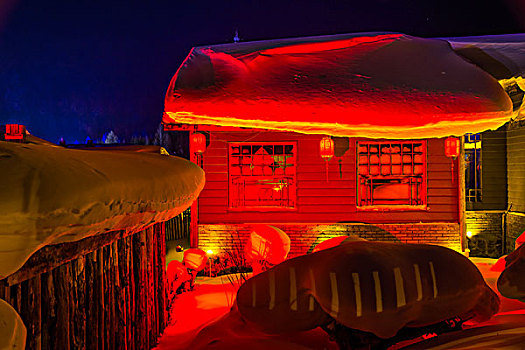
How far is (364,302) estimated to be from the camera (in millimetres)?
2893

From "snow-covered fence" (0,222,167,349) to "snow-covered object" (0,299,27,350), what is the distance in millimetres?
614

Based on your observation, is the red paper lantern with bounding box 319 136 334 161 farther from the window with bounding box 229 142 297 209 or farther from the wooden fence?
the wooden fence

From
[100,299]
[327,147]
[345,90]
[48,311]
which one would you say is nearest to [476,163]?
[327,147]

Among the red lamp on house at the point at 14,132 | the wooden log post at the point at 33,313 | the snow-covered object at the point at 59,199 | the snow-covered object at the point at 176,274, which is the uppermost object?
the red lamp on house at the point at 14,132

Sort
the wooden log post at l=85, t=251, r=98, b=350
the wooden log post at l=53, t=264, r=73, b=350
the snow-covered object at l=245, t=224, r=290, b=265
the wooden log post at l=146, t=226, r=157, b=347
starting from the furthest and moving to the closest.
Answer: the snow-covered object at l=245, t=224, r=290, b=265, the wooden log post at l=146, t=226, r=157, b=347, the wooden log post at l=85, t=251, r=98, b=350, the wooden log post at l=53, t=264, r=73, b=350

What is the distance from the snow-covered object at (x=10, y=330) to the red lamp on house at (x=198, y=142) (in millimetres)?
7817

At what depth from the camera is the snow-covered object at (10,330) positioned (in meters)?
0.99

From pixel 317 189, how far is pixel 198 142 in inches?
126

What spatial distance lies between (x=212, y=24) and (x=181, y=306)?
5523 centimetres

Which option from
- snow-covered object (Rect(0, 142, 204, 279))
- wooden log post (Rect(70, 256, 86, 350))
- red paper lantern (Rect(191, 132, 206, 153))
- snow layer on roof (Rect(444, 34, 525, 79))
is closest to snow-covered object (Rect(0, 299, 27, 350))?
snow-covered object (Rect(0, 142, 204, 279))

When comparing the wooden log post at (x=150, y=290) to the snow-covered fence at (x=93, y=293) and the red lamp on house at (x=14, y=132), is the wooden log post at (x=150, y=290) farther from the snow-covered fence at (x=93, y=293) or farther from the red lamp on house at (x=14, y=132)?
the red lamp on house at (x=14, y=132)

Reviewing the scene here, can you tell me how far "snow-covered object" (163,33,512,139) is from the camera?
8.04 feet

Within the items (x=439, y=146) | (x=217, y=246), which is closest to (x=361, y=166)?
(x=439, y=146)

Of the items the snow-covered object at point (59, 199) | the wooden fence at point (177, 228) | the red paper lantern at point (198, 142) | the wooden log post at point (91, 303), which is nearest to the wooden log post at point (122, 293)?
the wooden log post at point (91, 303)
